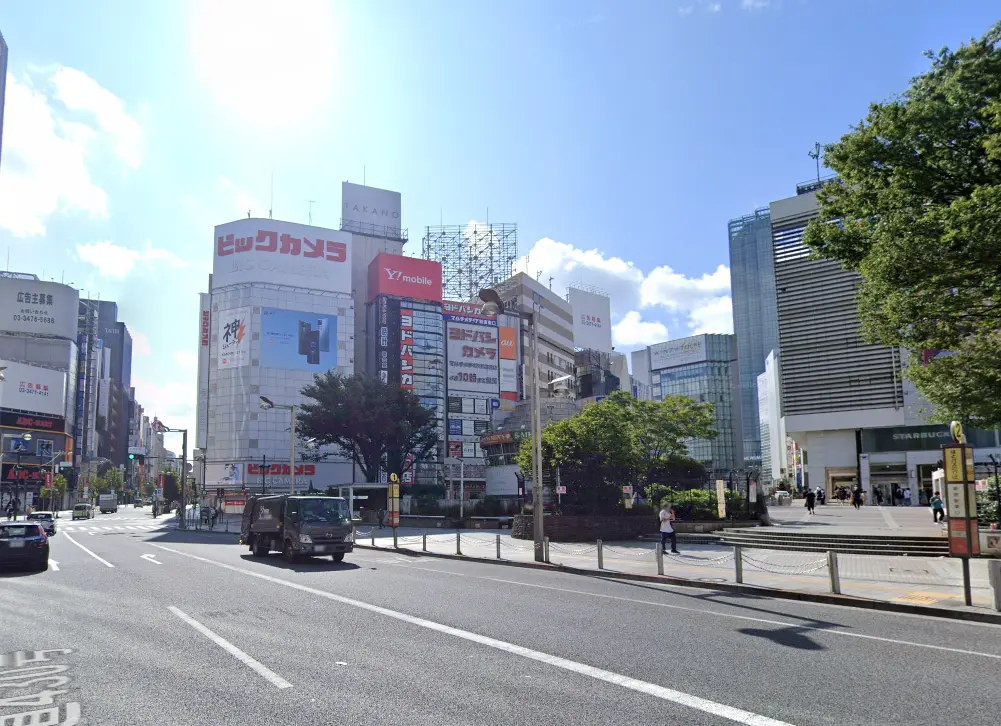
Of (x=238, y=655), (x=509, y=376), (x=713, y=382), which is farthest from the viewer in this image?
(x=713, y=382)

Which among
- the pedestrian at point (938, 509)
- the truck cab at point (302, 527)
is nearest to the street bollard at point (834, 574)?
the truck cab at point (302, 527)

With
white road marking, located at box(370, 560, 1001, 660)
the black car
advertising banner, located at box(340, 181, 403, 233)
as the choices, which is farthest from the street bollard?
advertising banner, located at box(340, 181, 403, 233)

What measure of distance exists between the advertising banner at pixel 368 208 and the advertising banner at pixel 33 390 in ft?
166

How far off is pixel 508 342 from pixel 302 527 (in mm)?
81167

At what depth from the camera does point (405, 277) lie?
94562 mm

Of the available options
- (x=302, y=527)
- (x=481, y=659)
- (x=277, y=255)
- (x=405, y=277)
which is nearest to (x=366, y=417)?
(x=405, y=277)

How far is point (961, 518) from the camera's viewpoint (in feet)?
43.5

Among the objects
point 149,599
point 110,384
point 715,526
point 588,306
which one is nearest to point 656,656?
point 149,599

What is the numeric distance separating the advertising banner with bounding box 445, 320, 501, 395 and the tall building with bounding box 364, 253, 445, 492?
105 inches

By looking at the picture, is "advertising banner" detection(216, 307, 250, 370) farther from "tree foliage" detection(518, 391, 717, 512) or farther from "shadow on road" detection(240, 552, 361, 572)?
"shadow on road" detection(240, 552, 361, 572)

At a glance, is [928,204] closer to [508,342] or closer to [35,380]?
[508,342]

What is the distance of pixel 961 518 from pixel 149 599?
48.9 feet

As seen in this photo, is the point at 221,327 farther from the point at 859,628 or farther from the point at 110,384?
the point at 110,384

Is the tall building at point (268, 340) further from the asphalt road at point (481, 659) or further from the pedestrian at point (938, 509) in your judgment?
the asphalt road at point (481, 659)
